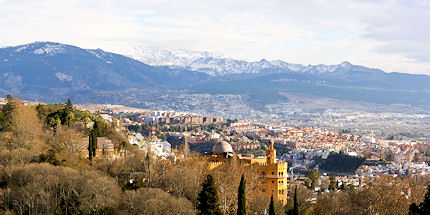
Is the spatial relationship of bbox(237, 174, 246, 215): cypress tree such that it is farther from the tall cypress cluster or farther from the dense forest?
the dense forest

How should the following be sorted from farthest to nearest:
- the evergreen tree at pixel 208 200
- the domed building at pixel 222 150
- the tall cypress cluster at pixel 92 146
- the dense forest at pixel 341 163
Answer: the dense forest at pixel 341 163 < the domed building at pixel 222 150 < the tall cypress cluster at pixel 92 146 < the evergreen tree at pixel 208 200

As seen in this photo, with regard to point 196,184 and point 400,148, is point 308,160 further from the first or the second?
point 196,184

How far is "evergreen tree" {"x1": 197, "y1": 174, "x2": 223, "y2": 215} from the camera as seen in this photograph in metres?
44.6

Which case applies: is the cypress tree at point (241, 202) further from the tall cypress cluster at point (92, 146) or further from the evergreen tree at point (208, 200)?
the tall cypress cluster at point (92, 146)

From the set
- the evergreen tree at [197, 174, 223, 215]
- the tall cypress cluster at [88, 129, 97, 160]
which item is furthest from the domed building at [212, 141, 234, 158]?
the evergreen tree at [197, 174, 223, 215]

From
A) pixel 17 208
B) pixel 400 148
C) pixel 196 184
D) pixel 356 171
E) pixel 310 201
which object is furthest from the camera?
pixel 400 148

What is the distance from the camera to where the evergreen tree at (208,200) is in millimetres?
44625

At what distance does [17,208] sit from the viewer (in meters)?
44.2

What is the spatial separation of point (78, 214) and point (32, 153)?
399 inches

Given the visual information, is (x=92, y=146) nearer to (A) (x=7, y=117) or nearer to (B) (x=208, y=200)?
(A) (x=7, y=117)

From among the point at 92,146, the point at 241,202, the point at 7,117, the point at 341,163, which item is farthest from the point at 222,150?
the point at 341,163

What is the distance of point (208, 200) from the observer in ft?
147

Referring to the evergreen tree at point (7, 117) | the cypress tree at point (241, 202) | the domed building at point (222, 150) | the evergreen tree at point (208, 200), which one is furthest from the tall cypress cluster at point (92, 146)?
the cypress tree at point (241, 202)

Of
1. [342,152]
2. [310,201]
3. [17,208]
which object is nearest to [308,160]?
[342,152]
